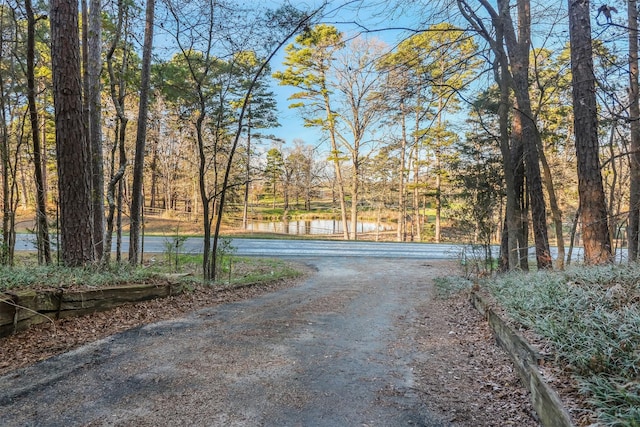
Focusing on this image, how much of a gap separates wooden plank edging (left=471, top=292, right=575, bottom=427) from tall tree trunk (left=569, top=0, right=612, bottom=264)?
239cm

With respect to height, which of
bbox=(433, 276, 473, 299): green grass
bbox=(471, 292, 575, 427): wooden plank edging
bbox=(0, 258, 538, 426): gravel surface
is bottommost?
bbox=(433, 276, 473, 299): green grass

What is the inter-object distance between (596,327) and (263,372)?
2481mm

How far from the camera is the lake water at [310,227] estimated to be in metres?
33.3

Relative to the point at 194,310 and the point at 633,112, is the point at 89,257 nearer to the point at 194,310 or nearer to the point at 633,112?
the point at 194,310

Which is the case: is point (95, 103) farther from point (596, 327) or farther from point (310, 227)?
point (310, 227)

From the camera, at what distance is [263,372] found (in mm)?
3035

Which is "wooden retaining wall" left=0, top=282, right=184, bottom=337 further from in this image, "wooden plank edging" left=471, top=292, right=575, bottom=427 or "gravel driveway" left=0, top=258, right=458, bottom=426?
"wooden plank edging" left=471, top=292, right=575, bottom=427

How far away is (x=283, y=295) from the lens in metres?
6.75

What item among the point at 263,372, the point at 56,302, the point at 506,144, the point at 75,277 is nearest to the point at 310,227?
the point at 506,144

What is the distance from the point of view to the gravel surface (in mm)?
2369

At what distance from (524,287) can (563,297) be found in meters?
0.90

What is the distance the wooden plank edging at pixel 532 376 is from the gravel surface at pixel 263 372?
0.11 metres

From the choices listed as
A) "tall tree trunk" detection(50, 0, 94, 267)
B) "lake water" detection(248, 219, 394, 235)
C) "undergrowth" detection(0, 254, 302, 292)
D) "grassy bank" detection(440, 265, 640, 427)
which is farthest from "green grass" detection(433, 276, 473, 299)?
"lake water" detection(248, 219, 394, 235)

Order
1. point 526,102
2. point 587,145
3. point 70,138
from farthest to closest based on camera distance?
point 526,102
point 587,145
point 70,138
